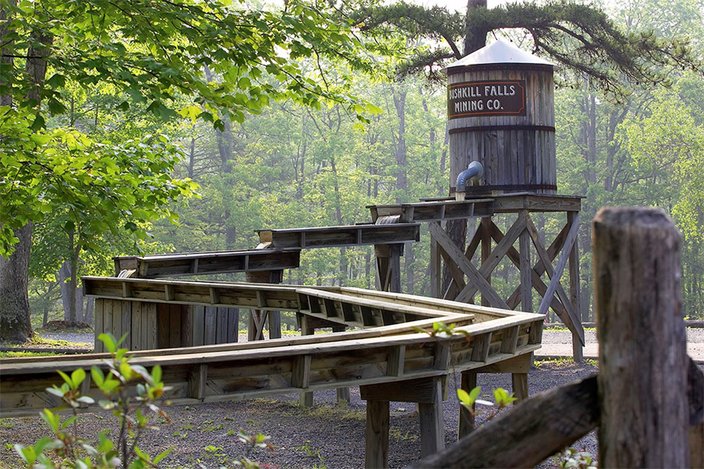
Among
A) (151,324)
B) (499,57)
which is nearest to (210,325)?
(151,324)

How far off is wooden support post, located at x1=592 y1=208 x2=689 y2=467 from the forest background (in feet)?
120

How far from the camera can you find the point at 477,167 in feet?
57.0

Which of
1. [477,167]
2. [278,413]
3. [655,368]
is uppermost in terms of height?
[477,167]

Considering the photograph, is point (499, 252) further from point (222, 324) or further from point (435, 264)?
point (222, 324)

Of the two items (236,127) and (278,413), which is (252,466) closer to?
(278,413)

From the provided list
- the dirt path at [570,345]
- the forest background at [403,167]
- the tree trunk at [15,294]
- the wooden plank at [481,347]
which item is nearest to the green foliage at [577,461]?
the wooden plank at [481,347]

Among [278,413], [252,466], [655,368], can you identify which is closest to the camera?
[655,368]

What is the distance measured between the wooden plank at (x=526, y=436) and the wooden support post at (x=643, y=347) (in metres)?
0.10

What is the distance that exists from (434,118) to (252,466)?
55345 mm

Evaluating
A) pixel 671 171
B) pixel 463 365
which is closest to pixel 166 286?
pixel 463 365

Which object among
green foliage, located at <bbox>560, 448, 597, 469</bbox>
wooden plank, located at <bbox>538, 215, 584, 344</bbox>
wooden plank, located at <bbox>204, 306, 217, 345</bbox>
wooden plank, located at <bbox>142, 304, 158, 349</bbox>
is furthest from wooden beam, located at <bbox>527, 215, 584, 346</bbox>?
green foliage, located at <bbox>560, 448, 597, 469</bbox>

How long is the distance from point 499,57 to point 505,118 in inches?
40.4

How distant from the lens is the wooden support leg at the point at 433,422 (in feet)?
23.0

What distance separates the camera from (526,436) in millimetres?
2941
